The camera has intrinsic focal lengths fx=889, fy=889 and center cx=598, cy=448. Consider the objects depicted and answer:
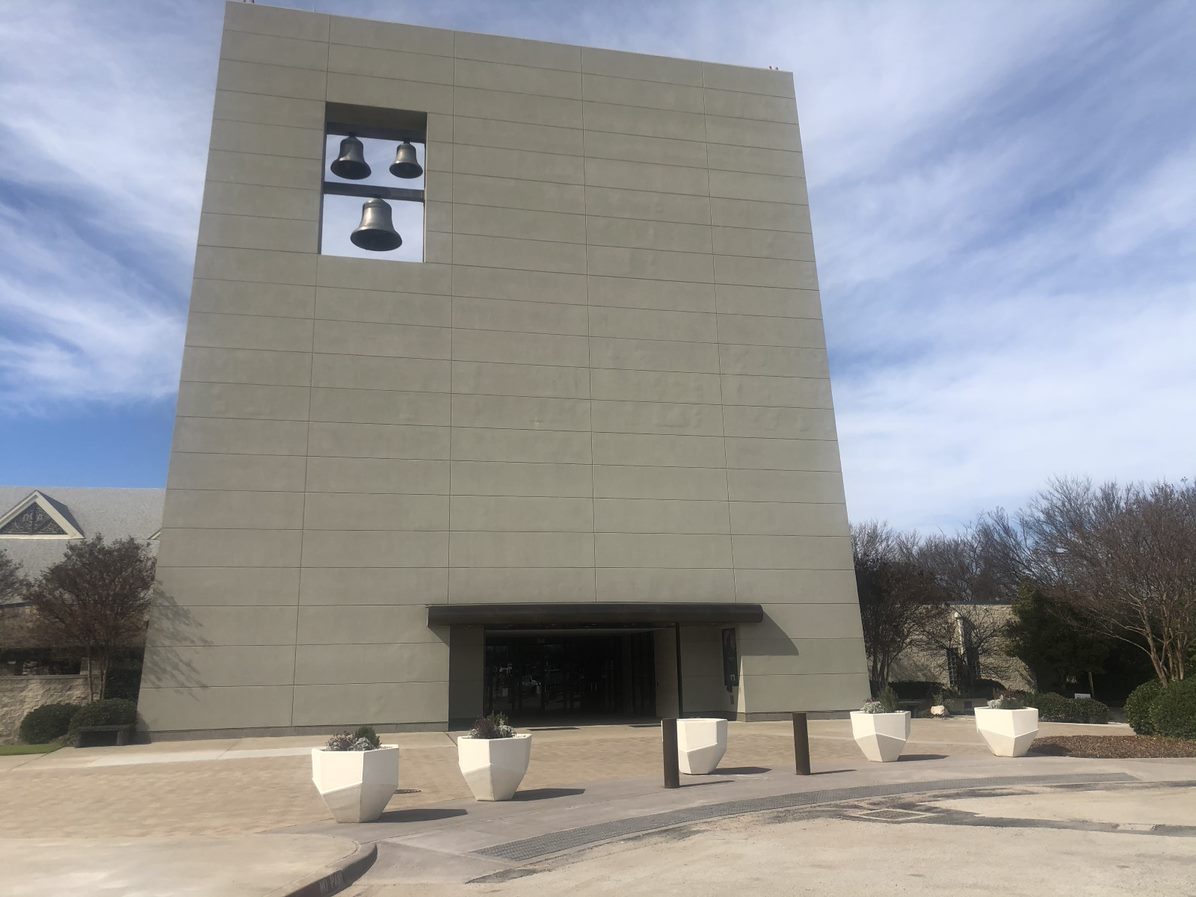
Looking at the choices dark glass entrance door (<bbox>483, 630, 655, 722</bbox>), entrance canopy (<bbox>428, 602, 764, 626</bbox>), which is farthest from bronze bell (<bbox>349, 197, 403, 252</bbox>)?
dark glass entrance door (<bbox>483, 630, 655, 722</bbox>)

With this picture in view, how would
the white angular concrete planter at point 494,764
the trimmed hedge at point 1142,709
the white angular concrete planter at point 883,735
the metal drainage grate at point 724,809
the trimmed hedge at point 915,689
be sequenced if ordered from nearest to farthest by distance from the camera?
the metal drainage grate at point 724,809
the white angular concrete planter at point 494,764
the white angular concrete planter at point 883,735
the trimmed hedge at point 1142,709
the trimmed hedge at point 915,689

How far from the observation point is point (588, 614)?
976 inches

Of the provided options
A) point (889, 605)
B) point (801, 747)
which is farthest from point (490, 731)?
point (889, 605)

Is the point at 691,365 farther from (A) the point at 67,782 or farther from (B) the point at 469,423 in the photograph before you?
(A) the point at 67,782

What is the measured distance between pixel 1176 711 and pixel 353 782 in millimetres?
16056

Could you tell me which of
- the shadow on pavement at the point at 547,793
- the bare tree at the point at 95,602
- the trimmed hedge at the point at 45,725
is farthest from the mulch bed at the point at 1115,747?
the bare tree at the point at 95,602

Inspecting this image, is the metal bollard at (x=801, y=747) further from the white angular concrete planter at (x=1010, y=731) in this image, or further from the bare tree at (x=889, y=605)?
the bare tree at (x=889, y=605)

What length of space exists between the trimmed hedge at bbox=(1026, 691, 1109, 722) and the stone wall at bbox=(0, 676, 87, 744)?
2743 cm

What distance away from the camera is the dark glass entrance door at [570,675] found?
2936 cm

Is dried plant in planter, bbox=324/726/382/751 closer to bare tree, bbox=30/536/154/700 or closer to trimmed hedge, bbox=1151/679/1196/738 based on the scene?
trimmed hedge, bbox=1151/679/1196/738

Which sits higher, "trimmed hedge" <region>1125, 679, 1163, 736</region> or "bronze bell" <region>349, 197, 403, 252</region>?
"bronze bell" <region>349, 197, 403, 252</region>

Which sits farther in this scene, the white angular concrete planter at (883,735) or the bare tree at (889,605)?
the bare tree at (889,605)

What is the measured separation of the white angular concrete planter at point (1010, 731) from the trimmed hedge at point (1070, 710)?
920 centimetres

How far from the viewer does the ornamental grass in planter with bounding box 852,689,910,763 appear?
15273 millimetres
